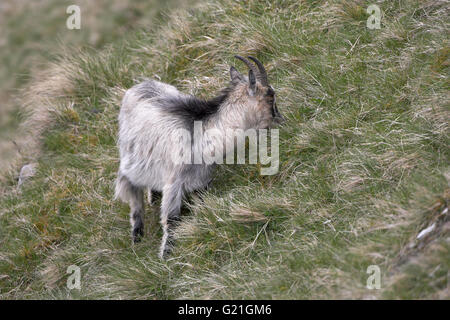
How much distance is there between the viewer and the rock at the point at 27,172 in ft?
32.1

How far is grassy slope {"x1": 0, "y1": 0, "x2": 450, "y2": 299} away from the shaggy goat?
1.08 feet

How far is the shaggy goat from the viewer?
22.2 ft

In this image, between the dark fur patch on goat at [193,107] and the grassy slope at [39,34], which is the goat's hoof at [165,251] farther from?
the grassy slope at [39,34]

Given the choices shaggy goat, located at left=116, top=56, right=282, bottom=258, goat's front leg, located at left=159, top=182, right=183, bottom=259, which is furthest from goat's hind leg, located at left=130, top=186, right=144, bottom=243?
goat's front leg, located at left=159, top=182, right=183, bottom=259

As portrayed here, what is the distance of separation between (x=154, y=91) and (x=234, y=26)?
2.78 meters

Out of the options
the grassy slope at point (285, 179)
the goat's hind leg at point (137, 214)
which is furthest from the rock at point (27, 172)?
the goat's hind leg at point (137, 214)

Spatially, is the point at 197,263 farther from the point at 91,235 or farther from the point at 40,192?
the point at 40,192

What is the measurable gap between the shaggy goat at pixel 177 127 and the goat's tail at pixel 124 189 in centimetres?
9

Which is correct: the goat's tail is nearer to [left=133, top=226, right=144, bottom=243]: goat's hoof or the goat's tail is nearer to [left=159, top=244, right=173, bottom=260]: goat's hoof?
[left=133, top=226, right=144, bottom=243]: goat's hoof

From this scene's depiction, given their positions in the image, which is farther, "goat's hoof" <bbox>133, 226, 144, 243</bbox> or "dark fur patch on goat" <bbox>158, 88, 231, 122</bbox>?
"goat's hoof" <bbox>133, 226, 144, 243</bbox>

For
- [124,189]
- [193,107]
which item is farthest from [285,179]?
[124,189]

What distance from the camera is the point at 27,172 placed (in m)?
9.92

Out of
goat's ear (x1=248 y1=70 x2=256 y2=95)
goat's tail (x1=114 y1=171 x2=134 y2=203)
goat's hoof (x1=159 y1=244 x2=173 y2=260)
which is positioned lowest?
goat's hoof (x1=159 y1=244 x2=173 y2=260)
